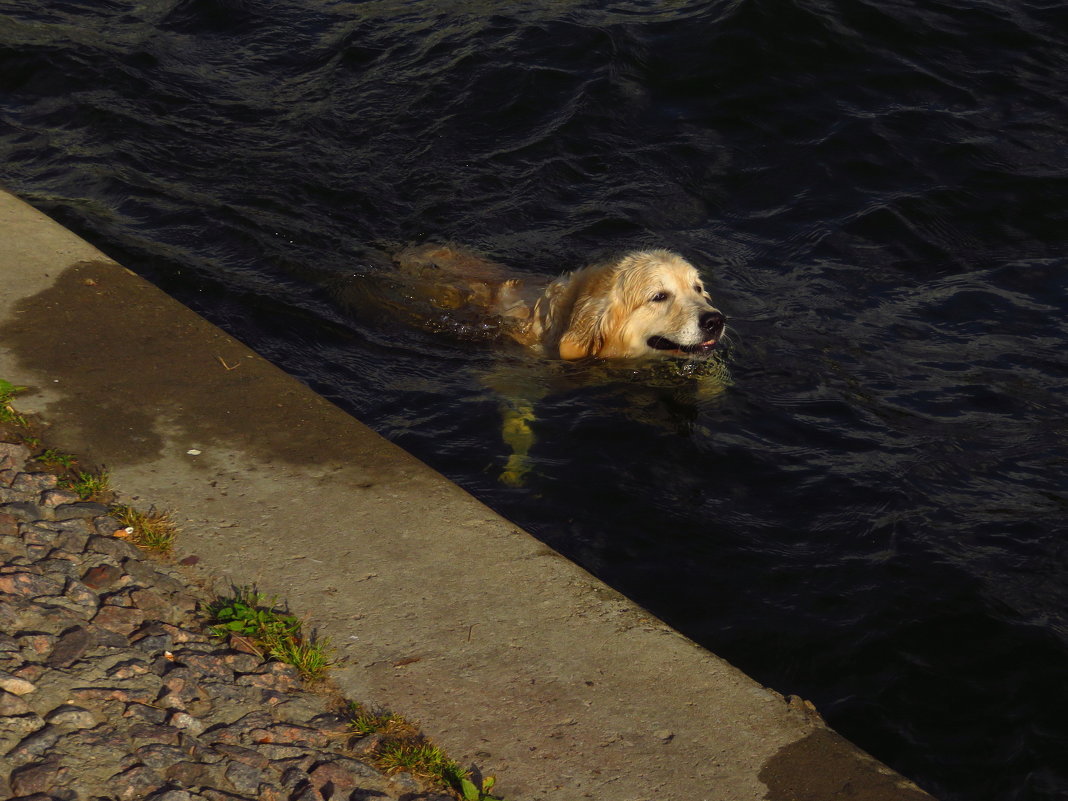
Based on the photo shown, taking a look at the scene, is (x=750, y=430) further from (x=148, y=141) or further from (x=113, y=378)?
(x=148, y=141)

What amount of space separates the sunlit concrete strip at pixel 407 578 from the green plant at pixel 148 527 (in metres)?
0.07

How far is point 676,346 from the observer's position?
21.7 feet

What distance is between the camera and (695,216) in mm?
8320

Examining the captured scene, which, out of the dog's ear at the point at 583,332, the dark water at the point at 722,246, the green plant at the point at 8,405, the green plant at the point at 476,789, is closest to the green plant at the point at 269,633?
the green plant at the point at 476,789

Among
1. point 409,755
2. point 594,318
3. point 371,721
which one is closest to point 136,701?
point 371,721

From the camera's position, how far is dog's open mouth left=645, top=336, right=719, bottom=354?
654 cm

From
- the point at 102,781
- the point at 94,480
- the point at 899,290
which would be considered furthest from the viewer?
the point at 899,290

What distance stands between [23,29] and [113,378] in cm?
745

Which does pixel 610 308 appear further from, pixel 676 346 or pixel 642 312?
pixel 676 346

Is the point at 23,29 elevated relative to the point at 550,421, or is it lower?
elevated

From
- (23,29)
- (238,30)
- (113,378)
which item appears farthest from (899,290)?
(23,29)

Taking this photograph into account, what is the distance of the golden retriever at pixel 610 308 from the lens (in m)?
6.54

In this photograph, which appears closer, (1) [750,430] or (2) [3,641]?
(2) [3,641]

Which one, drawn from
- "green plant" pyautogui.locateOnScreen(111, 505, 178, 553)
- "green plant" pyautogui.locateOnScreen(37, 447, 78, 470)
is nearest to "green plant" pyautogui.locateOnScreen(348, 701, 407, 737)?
"green plant" pyautogui.locateOnScreen(111, 505, 178, 553)
